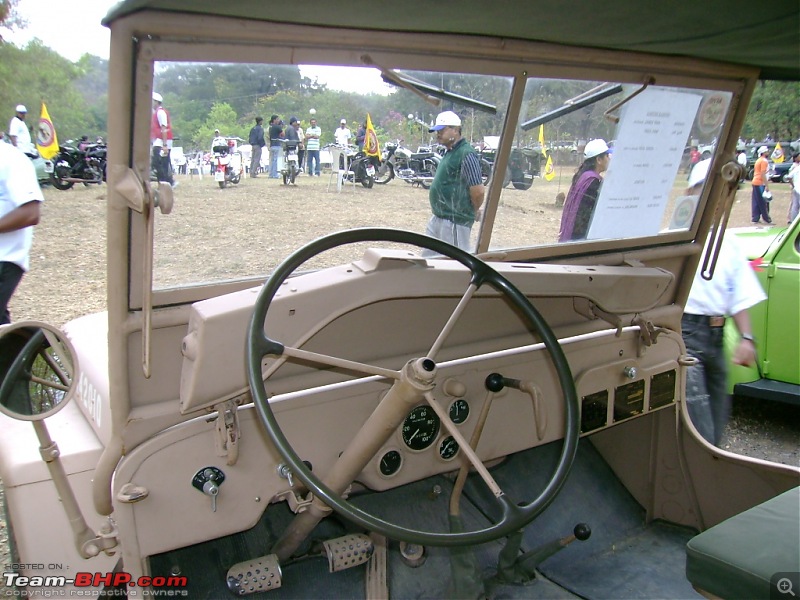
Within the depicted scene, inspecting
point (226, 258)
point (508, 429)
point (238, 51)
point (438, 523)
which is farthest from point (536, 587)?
point (238, 51)

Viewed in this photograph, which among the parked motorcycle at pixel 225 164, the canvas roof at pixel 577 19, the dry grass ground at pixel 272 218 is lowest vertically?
the dry grass ground at pixel 272 218

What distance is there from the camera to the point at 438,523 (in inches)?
98.3

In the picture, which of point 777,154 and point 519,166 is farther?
point 777,154

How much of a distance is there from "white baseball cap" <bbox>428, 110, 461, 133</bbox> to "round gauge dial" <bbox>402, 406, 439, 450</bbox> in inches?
31.6

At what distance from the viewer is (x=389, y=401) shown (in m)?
1.54

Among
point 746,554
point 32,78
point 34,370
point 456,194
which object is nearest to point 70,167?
point 32,78

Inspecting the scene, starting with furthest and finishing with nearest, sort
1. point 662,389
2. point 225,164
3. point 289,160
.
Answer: point 662,389 < point 289,160 < point 225,164

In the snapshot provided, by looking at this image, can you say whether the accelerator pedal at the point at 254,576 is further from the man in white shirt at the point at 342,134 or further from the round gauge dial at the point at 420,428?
the man in white shirt at the point at 342,134

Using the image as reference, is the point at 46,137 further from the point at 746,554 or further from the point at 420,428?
the point at 746,554

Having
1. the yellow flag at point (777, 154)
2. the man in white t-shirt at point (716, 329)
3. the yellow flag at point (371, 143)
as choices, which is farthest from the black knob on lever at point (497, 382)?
the yellow flag at point (777, 154)

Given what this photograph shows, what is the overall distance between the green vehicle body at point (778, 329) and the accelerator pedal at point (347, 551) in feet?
10.7

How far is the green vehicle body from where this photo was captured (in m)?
4.40

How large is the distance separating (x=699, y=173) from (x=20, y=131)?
10.4 meters

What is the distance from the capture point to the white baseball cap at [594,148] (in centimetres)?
223
